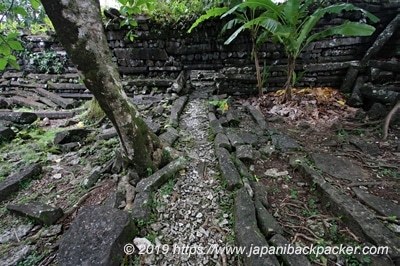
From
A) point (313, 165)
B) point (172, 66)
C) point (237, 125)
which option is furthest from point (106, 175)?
point (172, 66)

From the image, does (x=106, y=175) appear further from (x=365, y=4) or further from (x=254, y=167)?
(x=365, y=4)

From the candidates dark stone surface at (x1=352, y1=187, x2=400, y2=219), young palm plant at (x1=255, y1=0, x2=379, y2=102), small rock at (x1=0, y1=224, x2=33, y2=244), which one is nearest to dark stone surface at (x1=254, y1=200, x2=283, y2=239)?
dark stone surface at (x1=352, y1=187, x2=400, y2=219)

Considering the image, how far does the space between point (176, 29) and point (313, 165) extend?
4837 millimetres

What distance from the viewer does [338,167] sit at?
248 cm

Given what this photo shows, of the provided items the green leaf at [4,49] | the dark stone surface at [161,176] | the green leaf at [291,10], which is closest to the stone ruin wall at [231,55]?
the green leaf at [291,10]

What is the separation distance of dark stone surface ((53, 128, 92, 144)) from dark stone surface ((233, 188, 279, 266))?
3058mm

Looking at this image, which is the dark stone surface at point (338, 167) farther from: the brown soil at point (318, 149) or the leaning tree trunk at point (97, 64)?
the leaning tree trunk at point (97, 64)

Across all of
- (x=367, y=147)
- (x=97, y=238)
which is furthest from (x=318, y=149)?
(x=97, y=238)

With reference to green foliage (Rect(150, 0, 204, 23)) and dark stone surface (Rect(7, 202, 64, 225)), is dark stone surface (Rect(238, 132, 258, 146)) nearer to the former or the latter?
dark stone surface (Rect(7, 202, 64, 225))

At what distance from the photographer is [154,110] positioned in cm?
432

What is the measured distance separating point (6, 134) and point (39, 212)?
290 cm

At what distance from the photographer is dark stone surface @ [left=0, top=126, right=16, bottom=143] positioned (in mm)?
3756

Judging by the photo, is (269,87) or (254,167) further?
(269,87)

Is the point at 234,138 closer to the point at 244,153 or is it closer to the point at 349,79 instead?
the point at 244,153
